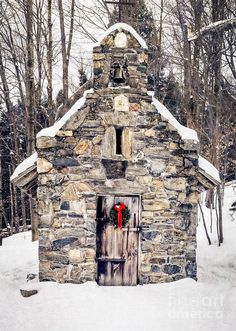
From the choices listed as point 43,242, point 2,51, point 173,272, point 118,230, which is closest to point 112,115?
point 118,230

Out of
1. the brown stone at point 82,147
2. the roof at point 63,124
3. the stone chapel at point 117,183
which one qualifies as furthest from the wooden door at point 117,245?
the roof at point 63,124

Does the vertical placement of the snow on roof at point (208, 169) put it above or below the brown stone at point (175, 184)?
above

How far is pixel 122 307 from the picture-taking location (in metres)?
6.88

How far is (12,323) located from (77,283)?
1.59 metres

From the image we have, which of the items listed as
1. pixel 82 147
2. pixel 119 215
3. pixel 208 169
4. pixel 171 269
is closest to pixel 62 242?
pixel 119 215

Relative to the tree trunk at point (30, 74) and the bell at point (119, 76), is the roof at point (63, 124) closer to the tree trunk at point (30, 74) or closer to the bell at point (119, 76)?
the bell at point (119, 76)

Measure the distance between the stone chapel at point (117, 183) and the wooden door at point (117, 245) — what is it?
2cm

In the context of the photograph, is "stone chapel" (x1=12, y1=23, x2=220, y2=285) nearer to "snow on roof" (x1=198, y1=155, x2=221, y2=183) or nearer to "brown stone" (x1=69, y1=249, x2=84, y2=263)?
"brown stone" (x1=69, y1=249, x2=84, y2=263)

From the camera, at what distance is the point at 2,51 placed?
15.8 metres

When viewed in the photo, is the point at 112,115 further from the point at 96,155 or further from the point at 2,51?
the point at 2,51

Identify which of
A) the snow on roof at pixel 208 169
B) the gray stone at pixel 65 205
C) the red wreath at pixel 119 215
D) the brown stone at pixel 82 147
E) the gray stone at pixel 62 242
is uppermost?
the brown stone at pixel 82 147

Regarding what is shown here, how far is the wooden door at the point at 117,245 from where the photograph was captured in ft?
25.9

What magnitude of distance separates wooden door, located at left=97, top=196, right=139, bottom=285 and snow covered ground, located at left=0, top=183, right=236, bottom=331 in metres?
0.29

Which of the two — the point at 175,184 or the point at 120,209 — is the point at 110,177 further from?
the point at 175,184
